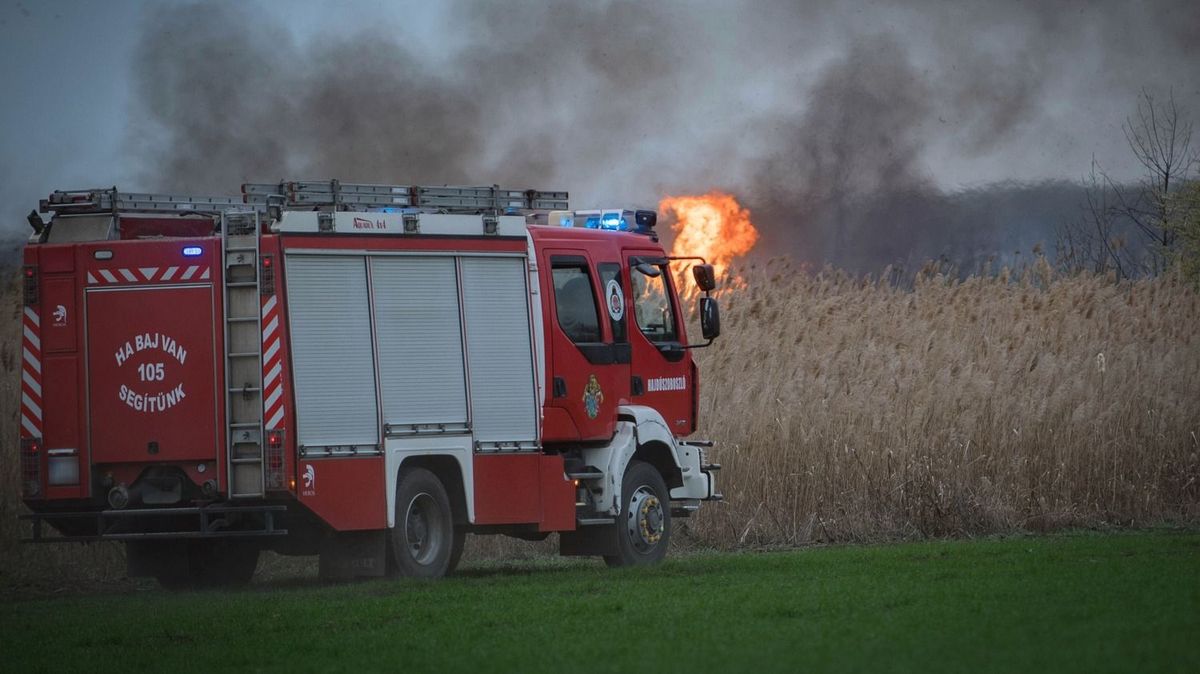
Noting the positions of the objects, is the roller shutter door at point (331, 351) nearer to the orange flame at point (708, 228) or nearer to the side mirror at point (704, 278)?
the side mirror at point (704, 278)

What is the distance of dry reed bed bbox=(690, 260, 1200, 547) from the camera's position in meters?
20.0

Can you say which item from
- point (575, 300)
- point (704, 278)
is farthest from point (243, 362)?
point (704, 278)

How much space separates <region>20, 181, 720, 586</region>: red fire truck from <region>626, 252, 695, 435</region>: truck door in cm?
34

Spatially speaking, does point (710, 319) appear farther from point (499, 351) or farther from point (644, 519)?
point (499, 351)

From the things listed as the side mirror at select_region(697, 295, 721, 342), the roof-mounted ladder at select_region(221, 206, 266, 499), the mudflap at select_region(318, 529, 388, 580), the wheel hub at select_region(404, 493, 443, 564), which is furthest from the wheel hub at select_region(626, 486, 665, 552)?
the roof-mounted ladder at select_region(221, 206, 266, 499)

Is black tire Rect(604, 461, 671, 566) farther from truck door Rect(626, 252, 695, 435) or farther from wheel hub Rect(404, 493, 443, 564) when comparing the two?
wheel hub Rect(404, 493, 443, 564)

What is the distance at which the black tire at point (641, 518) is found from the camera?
16922 millimetres

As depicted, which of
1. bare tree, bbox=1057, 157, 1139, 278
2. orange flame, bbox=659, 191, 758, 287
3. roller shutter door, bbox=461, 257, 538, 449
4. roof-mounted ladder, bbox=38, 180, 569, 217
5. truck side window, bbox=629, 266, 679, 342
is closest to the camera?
roof-mounted ladder, bbox=38, 180, 569, 217

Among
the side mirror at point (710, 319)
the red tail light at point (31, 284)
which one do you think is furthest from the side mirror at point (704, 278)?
the red tail light at point (31, 284)

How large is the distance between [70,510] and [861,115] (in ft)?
72.1

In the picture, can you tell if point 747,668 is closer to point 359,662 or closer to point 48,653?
point 359,662

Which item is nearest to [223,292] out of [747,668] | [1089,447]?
[747,668]

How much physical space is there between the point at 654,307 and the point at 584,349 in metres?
1.38

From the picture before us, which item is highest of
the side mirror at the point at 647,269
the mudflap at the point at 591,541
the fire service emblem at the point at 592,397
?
the side mirror at the point at 647,269
